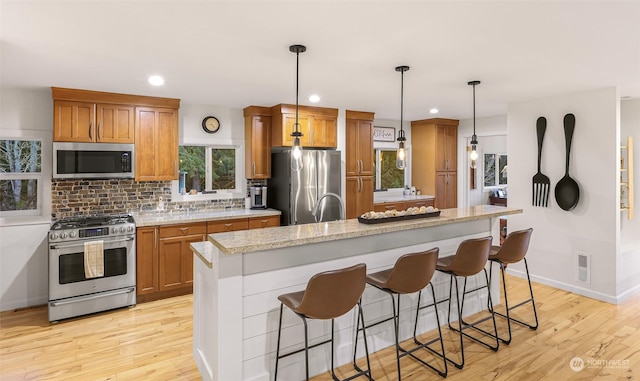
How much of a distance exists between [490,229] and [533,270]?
1.46 meters

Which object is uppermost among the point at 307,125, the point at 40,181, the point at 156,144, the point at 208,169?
the point at 307,125

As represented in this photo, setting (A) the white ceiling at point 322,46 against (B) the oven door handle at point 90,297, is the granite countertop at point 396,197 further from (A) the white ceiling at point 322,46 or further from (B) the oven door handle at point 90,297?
(B) the oven door handle at point 90,297

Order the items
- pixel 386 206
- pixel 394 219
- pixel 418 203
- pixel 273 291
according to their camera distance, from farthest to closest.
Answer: pixel 418 203, pixel 386 206, pixel 394 219, pixel 273 291

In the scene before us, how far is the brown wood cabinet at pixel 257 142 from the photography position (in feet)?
16.7

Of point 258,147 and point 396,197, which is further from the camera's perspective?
point 396,197

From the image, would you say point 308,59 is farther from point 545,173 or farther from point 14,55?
point 545,173

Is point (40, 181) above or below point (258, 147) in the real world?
below

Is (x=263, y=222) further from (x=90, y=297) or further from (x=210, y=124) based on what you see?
(x=90, y=297)

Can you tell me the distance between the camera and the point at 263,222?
4.83 m

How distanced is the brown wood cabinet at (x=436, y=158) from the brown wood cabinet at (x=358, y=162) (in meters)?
1.53

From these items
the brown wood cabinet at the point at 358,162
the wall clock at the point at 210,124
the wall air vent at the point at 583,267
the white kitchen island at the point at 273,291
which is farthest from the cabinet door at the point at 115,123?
the wall air vent at the point at 583,267

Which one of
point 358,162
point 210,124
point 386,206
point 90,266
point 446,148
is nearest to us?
point 90,266

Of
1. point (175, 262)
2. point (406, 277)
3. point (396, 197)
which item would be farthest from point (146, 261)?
point (396, 197)

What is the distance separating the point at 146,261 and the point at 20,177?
5.63ft
